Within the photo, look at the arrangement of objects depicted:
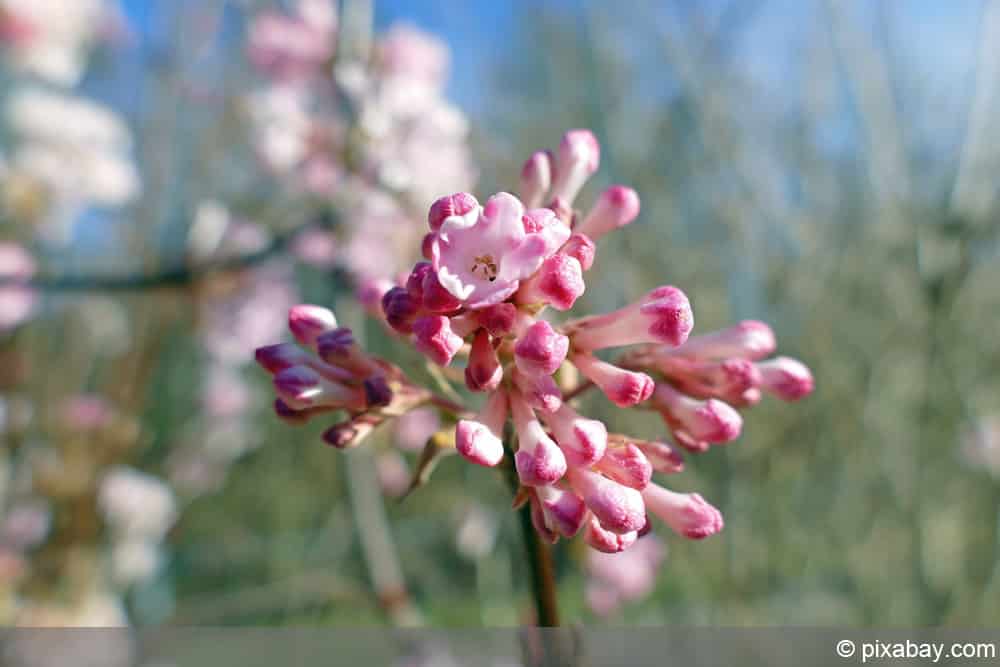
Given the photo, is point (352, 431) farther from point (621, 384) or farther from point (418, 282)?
point (621, 384)

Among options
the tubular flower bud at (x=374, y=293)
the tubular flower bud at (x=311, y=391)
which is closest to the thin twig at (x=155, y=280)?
the tubular flower bud at (x=374, y=293)

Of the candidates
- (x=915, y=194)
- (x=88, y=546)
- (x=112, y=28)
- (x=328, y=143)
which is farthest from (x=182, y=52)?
(x=915, y=194)

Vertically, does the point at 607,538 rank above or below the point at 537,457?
below

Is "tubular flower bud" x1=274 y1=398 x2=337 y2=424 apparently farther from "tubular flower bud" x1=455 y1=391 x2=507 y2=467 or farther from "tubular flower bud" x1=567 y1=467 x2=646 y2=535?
"tubular flower bud" x1=567 y1=467 x2=646 y2=535

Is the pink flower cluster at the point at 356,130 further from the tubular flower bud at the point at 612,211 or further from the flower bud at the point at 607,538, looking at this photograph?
the flower bud at the point at 607,538

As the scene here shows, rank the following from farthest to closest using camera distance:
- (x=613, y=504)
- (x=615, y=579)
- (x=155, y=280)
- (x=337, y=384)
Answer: (x=615, y=579), (x=155, y=280), (x=337, y=384), (x=613, y=504)

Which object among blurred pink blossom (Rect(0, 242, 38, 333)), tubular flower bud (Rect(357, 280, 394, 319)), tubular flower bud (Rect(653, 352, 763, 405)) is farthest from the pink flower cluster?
tubular flower bud (Rect(653, 352, 763, 405))

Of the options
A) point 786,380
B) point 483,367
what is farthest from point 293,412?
point 786,380
